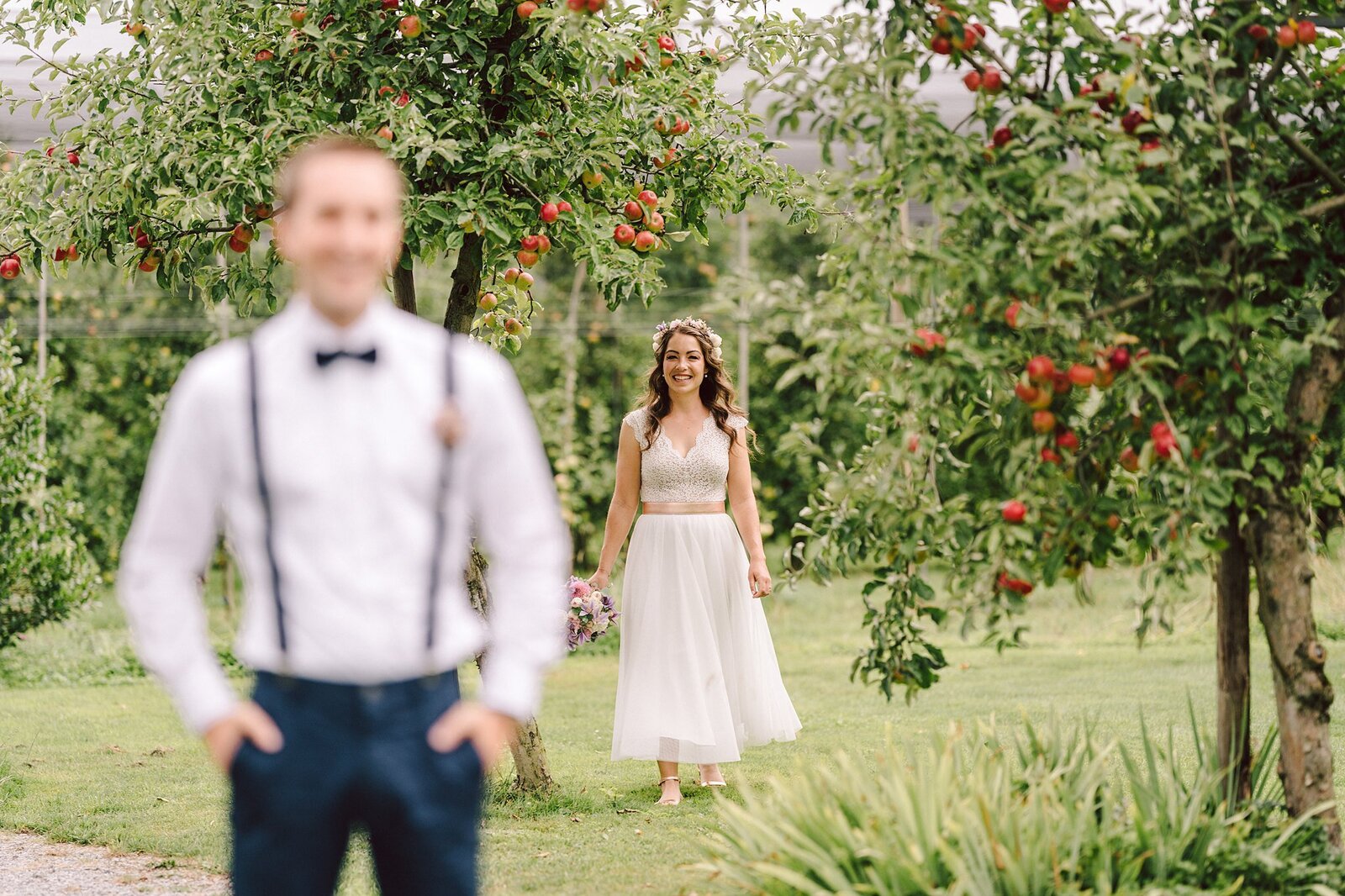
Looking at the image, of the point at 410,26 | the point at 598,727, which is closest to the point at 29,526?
the point at 598,727

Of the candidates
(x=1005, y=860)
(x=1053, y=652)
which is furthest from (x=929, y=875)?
(x=1053, y=652)

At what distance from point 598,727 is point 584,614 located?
2.22m

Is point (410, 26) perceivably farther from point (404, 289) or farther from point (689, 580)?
point (689, 580)

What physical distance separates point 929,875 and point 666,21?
3101 millimetres

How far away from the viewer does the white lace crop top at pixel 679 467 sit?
614cm

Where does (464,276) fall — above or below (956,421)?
above

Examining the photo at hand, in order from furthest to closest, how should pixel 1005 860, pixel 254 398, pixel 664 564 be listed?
pixel 664 564, pixel 1005 860, pixel 254 398

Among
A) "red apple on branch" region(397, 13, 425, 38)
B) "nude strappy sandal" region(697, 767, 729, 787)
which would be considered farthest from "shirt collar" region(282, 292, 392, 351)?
"nude strappy sandal" region(697, 767, 729, 787)

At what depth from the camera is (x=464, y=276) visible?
5.63 metres

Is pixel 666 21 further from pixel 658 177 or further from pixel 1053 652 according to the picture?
pixel 1053 652

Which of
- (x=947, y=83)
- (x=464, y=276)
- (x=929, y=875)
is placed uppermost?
(x=947, y=83)

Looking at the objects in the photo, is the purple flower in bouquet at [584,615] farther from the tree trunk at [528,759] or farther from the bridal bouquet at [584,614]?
the tree trunk at [528,759]

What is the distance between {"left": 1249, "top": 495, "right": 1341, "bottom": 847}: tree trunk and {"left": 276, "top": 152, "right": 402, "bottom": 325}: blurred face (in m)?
2.39

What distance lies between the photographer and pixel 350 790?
7.05 ft
